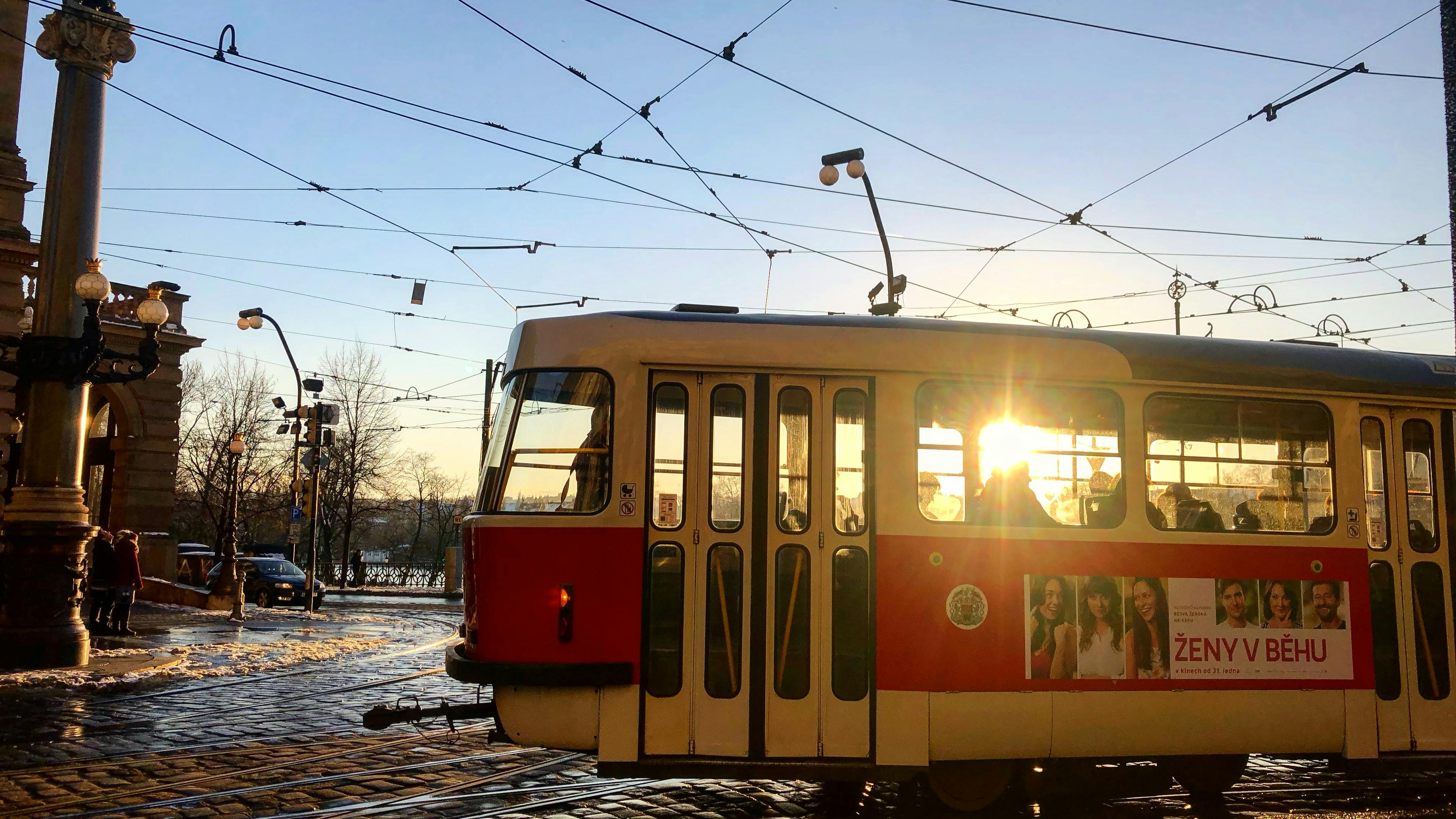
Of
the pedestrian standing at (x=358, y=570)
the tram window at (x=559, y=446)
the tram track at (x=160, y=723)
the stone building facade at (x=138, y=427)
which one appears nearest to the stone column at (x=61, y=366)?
the tram track at (x=160, y=723)

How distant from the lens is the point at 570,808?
7387 millimetres

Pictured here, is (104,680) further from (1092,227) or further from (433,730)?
(1092,227)

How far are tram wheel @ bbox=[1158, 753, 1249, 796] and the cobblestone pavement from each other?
141mm

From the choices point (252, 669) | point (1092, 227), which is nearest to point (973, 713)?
point (1092, 227)

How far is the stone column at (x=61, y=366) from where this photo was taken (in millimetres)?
13867

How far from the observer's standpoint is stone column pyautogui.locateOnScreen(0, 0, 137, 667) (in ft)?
45.5

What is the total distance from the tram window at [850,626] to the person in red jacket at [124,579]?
48.8ft

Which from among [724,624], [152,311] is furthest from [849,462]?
[152,311]

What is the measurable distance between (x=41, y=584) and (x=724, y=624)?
1114 centimetres

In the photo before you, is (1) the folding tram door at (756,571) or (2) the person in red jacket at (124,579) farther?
(2) the person in red jacket at (124,579)

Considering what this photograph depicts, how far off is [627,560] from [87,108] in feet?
39.1

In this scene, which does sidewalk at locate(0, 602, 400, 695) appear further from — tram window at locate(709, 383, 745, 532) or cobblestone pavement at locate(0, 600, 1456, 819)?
tram window at locate(709, 383, 745, 532)

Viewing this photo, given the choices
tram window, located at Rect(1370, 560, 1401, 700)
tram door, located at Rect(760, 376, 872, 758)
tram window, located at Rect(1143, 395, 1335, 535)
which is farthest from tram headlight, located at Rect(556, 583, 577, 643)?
tram window, located at Rect(1370, 560, 1401, 700)

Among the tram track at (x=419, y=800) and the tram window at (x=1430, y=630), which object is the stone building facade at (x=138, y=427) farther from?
the tram window at (x=1430, y=630)
